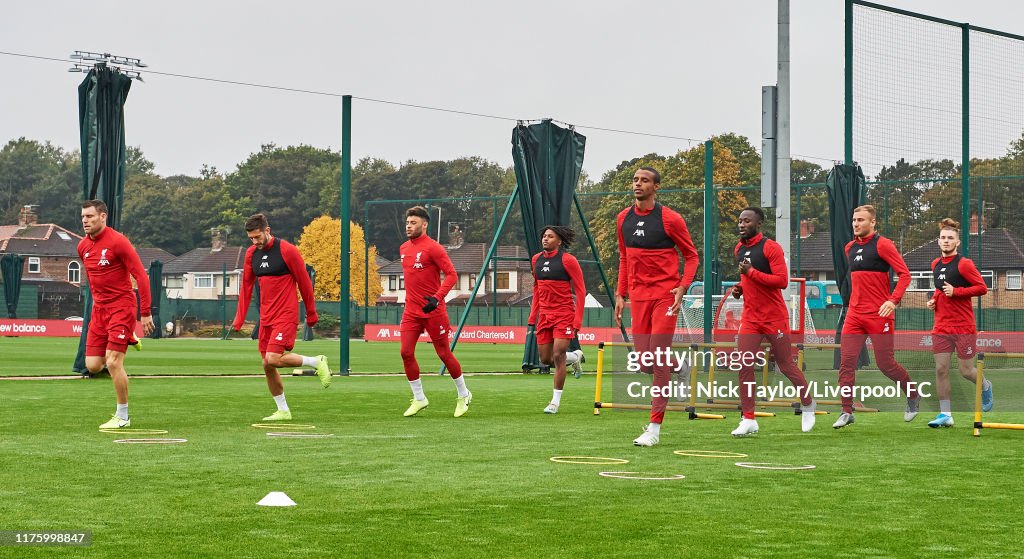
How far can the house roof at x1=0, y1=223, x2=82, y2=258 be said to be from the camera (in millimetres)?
107188

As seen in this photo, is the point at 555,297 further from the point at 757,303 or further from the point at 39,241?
the point at 39,241

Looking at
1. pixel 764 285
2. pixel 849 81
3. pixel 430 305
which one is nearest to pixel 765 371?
pixel 764 285

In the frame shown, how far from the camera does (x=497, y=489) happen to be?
8.11 metres

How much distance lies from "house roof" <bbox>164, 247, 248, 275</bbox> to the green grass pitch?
99.8m

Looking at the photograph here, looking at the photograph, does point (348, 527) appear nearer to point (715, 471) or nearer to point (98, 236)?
point (715, 471)

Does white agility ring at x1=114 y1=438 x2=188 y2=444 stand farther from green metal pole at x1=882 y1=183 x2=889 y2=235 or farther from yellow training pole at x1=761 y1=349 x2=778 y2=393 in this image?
green metal pole at x1=882 y1=183 x2=889 y2=235

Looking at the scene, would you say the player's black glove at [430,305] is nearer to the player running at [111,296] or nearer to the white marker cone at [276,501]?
the player running at [111,296]

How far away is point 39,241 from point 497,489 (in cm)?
10800

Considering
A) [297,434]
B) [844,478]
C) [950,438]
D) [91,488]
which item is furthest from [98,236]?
[950,438]

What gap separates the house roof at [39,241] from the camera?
10719cm

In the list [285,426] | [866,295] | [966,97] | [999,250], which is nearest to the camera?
[285,426]

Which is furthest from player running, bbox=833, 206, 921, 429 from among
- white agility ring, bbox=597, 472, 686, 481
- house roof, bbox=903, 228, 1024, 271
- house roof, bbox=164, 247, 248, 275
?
house roof, bbox=164, 247, 248, 275

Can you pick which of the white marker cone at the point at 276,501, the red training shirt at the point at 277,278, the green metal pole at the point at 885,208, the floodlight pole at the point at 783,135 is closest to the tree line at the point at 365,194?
the green metal pole at the point at 885,208

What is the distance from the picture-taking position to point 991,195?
104 feet
